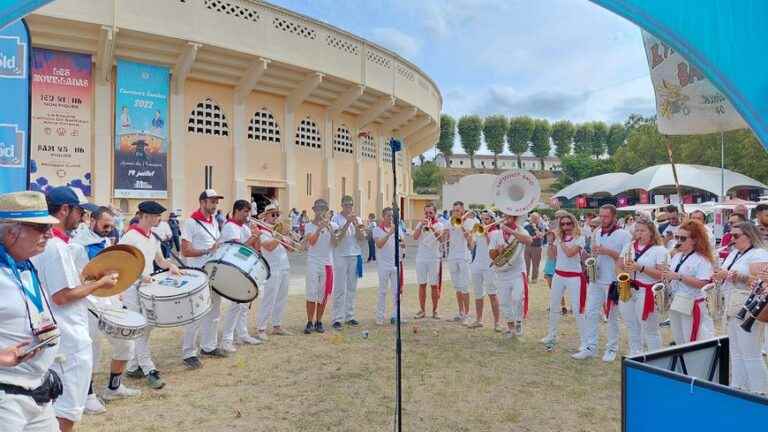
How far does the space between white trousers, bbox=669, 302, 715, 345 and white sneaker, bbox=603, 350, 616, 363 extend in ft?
3.62

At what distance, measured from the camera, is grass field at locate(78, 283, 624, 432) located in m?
4.77

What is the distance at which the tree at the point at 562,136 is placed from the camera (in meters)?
96.9

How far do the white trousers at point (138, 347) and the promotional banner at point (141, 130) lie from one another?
551 inches

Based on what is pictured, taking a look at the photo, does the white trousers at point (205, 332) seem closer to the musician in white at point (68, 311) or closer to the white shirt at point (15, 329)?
the musician in white at point (68, 311)

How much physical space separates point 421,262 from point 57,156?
14057 millimetres

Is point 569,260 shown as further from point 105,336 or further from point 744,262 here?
point 105,336

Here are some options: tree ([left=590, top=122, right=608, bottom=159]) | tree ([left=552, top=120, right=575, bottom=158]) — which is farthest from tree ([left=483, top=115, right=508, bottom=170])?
tree ([left=590, top=122, right=608, bottom=159])

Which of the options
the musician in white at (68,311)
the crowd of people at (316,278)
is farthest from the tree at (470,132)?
the musician in white at (68,311)

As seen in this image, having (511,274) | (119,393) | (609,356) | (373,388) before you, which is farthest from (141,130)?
(609,356)

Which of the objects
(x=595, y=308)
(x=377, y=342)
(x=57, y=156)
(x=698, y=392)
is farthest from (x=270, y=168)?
(x=698, y=392)

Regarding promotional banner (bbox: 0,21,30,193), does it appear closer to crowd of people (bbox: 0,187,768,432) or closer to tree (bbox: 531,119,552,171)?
crowd of people (bbox: 0,187,768,432)

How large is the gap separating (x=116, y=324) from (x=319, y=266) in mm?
4171

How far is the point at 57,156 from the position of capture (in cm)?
1709

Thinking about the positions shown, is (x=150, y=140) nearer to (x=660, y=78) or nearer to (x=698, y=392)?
(x=660, y=78)
